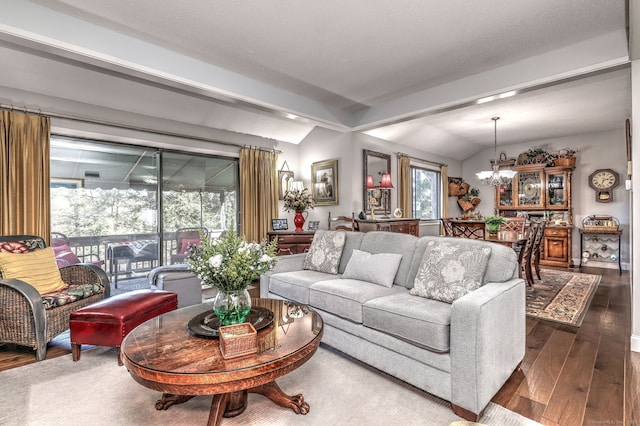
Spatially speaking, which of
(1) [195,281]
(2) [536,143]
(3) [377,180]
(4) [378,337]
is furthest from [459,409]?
(2) [536,143]

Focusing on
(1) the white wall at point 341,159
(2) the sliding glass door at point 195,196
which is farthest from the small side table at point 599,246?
(2) the sliding glass door at point 195,196

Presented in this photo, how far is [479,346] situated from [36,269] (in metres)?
3.65

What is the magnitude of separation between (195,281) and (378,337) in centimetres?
239

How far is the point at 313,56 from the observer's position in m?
3.26

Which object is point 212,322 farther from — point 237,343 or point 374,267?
point 374,267

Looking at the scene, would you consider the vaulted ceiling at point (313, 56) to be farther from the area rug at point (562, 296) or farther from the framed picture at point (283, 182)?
the area rug at point (562, 296)

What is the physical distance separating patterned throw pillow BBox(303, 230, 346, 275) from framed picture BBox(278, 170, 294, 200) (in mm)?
2223

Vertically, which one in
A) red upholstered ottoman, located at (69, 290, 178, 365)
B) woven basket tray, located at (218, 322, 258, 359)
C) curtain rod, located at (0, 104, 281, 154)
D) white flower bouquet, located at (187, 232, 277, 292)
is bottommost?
red upholstered ottoman, located at (69, 290, 178, 365)

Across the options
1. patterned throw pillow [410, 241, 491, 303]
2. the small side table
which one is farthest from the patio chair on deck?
the small side table

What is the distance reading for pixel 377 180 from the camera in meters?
5.72

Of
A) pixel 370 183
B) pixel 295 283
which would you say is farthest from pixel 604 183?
pixel 295 283

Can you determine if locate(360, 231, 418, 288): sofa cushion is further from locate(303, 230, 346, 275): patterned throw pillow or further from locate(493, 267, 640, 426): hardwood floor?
locate(493, 267, 640, 426): hardwood floor

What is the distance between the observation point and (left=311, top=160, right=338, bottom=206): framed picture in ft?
17.5

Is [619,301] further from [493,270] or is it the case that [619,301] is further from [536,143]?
[536,143]
